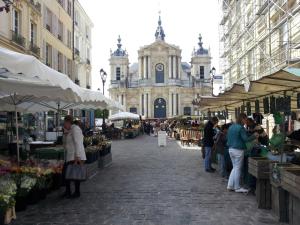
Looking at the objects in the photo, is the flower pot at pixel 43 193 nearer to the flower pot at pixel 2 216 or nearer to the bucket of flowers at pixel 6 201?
the bucket of flowers at pixel 6 201

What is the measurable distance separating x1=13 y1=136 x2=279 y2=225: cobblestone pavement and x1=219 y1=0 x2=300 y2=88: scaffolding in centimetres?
995

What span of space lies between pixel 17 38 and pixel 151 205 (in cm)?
1880

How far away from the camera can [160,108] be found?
82938 mm

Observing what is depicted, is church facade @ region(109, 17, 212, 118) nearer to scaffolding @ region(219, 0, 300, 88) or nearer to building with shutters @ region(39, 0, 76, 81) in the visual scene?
scaffolding @ region(219, 0, 300, 88)

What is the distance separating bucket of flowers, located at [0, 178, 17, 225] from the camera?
6.40 metres

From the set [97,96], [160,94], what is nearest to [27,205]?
[97,96]

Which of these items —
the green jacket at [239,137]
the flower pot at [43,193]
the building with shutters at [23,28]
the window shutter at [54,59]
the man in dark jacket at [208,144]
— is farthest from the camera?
the window shutter at [54,59]

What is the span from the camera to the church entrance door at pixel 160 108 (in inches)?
3265

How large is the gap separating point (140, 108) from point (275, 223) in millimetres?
76587

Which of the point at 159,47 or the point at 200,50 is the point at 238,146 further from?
the point at 200,50

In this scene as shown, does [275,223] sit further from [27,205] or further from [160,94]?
[160,94]

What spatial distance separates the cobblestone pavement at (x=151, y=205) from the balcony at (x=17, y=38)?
14472 millimetres

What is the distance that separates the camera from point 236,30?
39.4 m

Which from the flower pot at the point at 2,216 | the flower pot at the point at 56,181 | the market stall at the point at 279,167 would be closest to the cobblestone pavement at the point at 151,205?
the market stall at the point at 279,167
